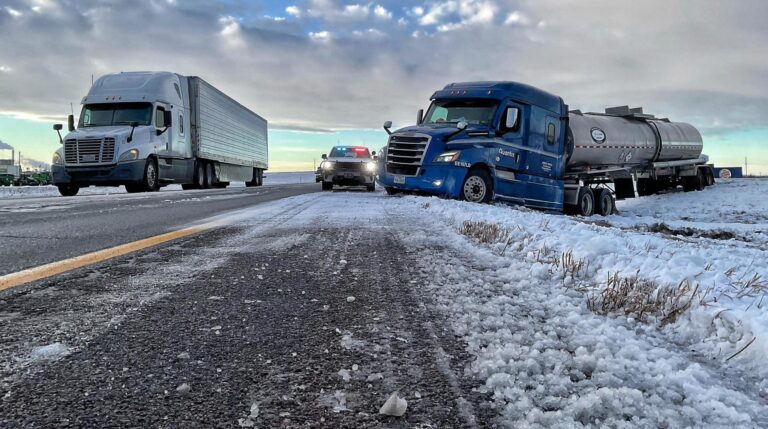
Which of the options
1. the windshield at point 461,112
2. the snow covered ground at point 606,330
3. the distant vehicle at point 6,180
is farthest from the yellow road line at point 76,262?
the distant vehicle at point 6,180

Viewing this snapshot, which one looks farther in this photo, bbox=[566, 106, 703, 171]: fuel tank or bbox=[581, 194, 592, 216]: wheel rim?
bbox=[581, 194, 592, 216]: wheel rim

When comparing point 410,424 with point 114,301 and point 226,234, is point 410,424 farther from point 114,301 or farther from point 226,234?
point 226,234

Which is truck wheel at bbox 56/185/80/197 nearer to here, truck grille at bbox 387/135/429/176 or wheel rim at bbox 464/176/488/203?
truck grille at bbox 387/135/429/176

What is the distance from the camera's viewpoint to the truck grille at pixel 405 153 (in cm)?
1136

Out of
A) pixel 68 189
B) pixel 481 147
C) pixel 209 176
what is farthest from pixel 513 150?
pixel 209 176

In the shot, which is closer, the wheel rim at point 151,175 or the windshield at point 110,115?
the windshield at point 110,115

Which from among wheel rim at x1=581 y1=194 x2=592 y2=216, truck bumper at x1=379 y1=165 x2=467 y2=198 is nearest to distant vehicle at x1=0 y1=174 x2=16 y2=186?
truck bumper at x1=379 y1=165 x2=467 y2=198

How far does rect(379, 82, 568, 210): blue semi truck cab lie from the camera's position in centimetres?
1103

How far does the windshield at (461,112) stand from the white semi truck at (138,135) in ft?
31.3

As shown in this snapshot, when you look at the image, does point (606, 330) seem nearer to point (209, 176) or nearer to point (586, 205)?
point (586, 205)

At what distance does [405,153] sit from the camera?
38.6 feet

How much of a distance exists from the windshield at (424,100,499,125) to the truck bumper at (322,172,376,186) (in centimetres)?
652

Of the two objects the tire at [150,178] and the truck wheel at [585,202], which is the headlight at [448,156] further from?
the tire at [150,178]

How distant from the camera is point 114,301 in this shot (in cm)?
232
